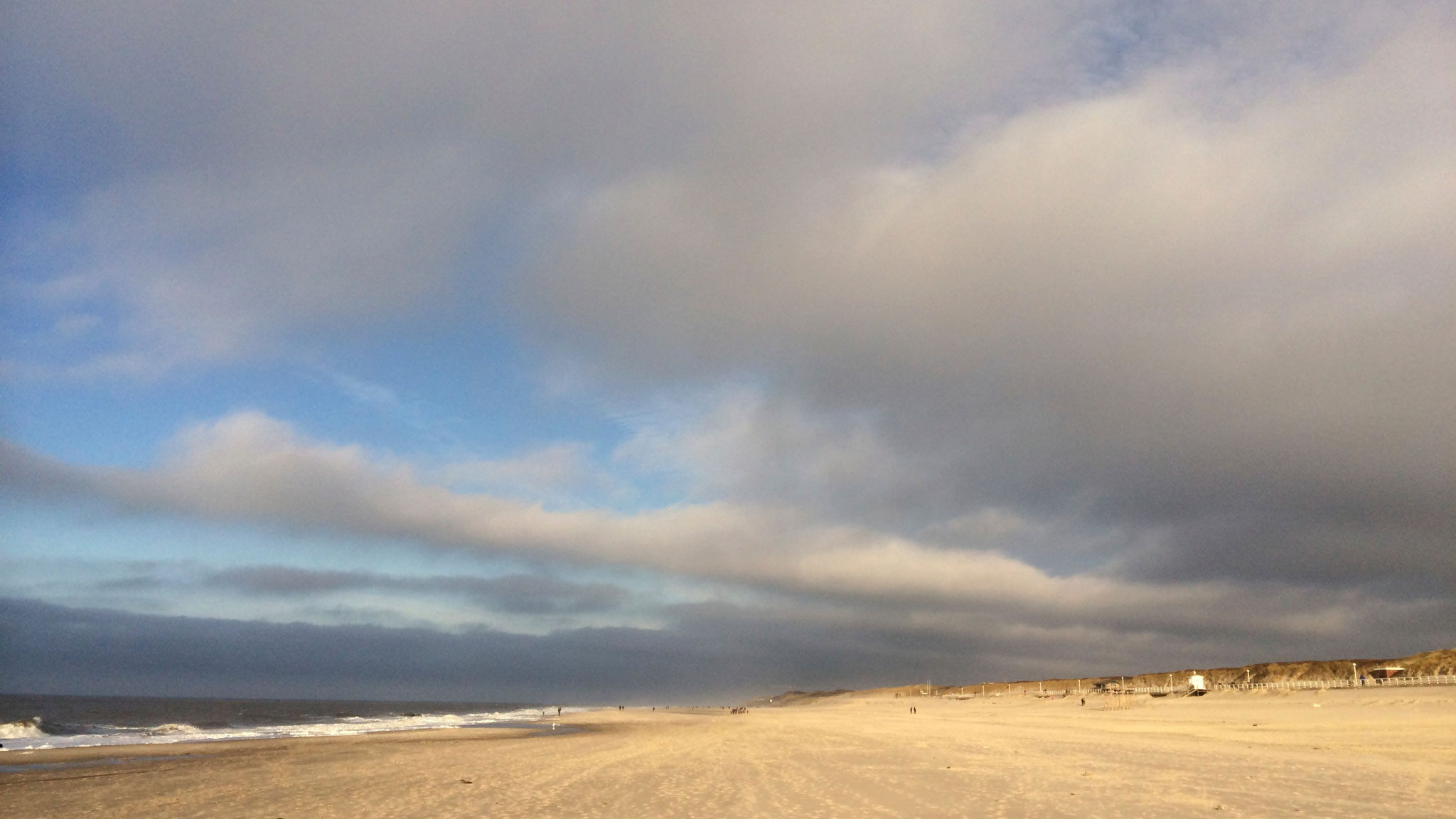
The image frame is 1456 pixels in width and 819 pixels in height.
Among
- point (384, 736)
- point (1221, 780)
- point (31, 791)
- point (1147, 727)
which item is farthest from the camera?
point (384, 736)

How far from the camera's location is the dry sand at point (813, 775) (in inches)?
725

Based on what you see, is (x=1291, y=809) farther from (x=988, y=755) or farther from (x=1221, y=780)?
(x=988, y=755)

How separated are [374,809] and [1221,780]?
22.5 meters

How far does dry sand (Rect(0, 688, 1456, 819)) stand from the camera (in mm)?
18422

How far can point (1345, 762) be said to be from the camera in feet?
81.7

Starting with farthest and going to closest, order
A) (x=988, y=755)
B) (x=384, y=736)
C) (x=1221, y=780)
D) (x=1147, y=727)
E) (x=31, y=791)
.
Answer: (x=384, y=736)
(x=1147, y=727)
(x=988, y=755)
(x=31, y=791)
(x=1221, y=780)

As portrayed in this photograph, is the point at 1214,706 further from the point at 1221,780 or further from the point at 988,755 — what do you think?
the point at 1221,780

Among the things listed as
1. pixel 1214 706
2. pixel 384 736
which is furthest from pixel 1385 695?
pixel 384 736

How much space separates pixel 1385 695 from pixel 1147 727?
21.5 meters

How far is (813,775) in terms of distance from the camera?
24281 mm

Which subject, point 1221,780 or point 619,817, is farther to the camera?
point 1221,780

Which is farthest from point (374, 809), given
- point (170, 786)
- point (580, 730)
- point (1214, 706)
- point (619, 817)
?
point (1214, 706)

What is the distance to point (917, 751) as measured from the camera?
105ft

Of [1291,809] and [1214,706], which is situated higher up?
[1291,809]
